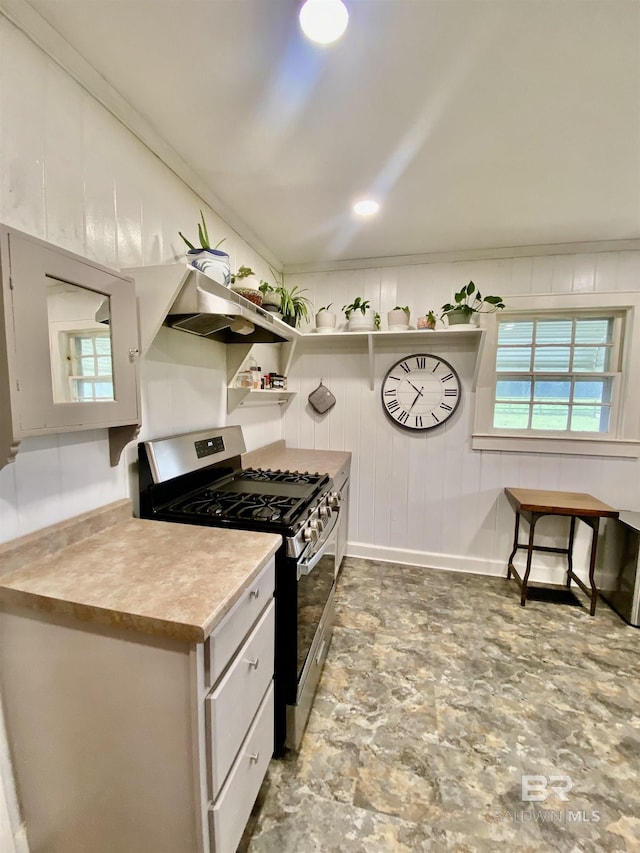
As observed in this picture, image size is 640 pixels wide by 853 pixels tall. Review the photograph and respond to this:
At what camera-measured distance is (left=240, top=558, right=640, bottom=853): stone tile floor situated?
1122 mm

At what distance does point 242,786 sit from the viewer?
0.98 m

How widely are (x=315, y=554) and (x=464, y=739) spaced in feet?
3.20

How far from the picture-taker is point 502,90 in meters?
1.20

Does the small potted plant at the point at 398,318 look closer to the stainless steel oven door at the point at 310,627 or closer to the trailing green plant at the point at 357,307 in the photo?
the trailing green plant at the point at 357,307

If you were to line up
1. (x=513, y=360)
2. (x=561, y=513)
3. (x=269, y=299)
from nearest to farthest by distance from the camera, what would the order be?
(x=269, y=299)
(x=561, y=513)
(x=513, y=360)

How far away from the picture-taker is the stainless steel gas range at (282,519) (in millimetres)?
1249

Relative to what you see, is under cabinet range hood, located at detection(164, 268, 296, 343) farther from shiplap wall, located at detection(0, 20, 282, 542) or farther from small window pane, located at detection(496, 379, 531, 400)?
small window pane, located at detection(496, 379, 531, 400)

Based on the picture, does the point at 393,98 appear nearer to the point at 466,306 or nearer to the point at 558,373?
the point at 466,306

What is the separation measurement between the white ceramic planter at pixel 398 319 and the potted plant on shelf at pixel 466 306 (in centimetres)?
26

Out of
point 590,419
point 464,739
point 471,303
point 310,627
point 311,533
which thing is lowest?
point 464,739

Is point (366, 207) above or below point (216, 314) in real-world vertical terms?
above

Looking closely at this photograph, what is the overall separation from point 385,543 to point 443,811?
5.87 feet

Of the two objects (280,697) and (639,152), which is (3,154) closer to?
(280,697)

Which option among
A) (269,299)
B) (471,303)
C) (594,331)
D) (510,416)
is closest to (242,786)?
(269,299)
